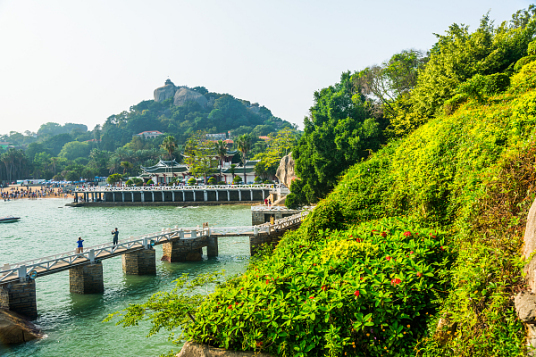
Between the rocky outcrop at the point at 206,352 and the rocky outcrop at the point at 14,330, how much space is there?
10.7m

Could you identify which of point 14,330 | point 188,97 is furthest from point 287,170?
point 188,97

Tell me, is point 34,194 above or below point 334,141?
below

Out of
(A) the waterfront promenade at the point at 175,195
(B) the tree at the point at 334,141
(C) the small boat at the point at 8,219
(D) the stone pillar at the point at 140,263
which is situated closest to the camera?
(D) the stone pillar at the point at 140,263

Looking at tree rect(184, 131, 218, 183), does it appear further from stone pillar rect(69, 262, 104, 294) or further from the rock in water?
the rock in water

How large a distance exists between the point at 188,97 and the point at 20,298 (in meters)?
176

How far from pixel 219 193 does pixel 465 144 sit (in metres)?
58.0

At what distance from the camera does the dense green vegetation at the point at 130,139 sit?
109 meters

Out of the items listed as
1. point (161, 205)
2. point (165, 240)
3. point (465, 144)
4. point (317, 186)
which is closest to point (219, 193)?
point (161, 205)

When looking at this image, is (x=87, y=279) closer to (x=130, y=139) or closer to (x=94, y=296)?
(x=94, y=296)

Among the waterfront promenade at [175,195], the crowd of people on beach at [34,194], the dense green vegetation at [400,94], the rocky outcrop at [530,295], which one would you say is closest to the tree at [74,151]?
the crowd of people on beach at [34,194]

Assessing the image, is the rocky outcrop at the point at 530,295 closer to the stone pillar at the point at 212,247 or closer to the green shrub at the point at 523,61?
the green shrub at the point at 523,61

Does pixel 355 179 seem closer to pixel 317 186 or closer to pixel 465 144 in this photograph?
pixel 465 144

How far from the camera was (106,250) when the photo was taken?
20.4 m

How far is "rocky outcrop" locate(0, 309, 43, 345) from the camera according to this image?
13.3 m
